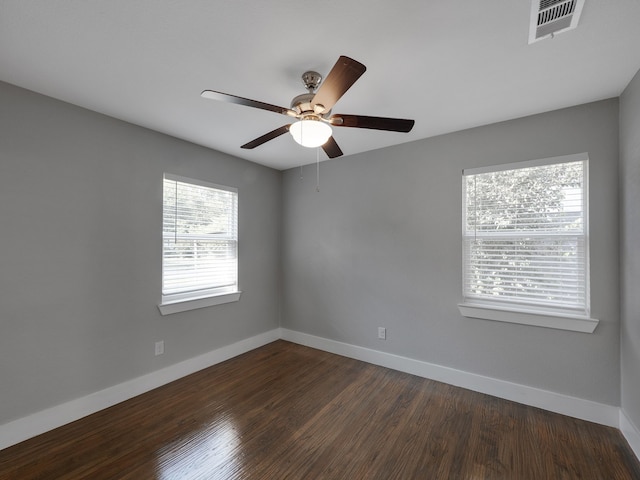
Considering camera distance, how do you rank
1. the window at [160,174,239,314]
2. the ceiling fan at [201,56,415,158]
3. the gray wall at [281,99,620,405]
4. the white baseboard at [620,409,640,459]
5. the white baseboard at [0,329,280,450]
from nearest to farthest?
the ceiling fan at [201,56,415,158]
the white baseboard at [620,409,640,459]
the white baseboard at [0,329,280,450]
the gray wall at [281,99,620,405]
the window at [160,174,239,314]

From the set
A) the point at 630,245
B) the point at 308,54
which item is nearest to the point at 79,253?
the point at 308,54

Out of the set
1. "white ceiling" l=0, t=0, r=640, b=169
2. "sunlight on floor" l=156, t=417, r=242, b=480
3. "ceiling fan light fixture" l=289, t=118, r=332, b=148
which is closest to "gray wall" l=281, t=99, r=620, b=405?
"white ceiling" l=0, t=0, r=640, b=169

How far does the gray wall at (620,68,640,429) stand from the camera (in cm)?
185

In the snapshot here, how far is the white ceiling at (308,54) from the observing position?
53.7 inches

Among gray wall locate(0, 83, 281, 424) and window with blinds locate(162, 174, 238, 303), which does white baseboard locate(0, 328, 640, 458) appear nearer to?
gray wall locate(0, 83, 281, 424)

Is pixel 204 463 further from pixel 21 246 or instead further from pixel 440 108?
pixel 440 108

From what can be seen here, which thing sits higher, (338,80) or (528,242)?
(338,80)

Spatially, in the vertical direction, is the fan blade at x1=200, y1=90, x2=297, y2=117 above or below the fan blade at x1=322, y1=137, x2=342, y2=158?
above

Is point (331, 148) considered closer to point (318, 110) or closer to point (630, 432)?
point (318, 110)

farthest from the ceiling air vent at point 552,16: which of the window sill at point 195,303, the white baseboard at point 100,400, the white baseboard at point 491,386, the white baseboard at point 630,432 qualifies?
the white baseboard at point 100,400

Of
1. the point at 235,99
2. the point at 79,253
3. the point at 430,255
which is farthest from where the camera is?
the point at 430,255

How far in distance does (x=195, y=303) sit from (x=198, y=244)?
657 mm

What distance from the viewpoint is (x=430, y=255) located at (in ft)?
9.68

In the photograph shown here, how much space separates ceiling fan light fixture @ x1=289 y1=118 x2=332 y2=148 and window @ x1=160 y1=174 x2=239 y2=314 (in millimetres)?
1853
